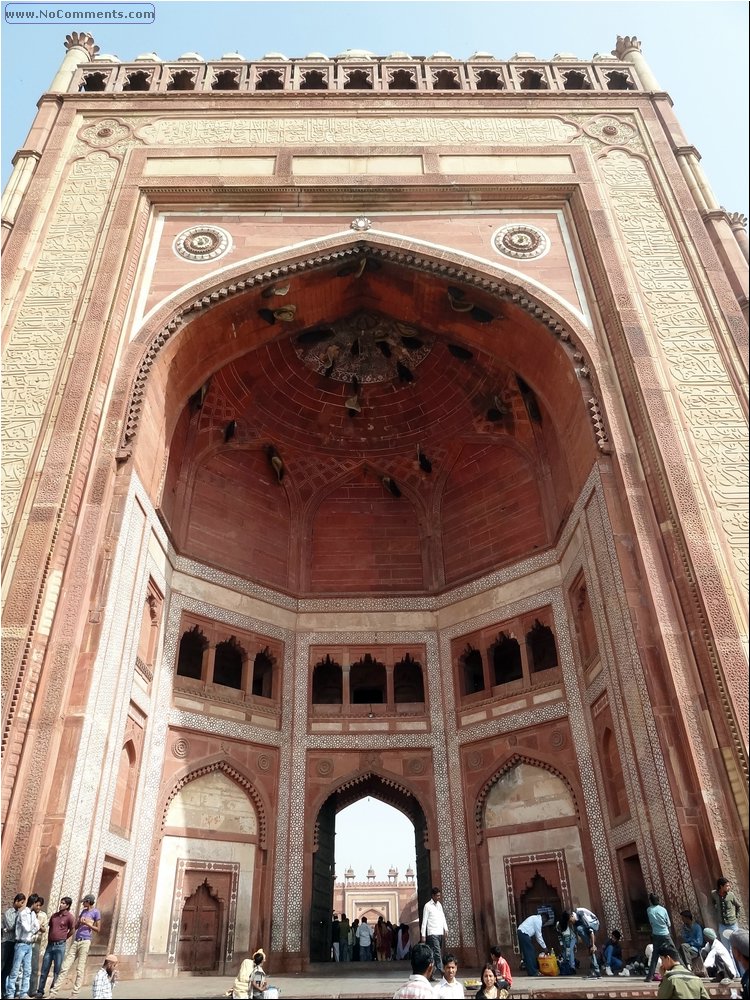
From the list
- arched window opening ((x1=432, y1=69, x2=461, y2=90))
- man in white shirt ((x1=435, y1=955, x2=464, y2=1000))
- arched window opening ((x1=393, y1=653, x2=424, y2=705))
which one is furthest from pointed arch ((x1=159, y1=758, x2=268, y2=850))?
arched window opening ((x1=432, y1=69, x2=461, y2=90))

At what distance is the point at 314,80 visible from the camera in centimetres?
1334

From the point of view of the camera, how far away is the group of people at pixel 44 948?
18.2ft

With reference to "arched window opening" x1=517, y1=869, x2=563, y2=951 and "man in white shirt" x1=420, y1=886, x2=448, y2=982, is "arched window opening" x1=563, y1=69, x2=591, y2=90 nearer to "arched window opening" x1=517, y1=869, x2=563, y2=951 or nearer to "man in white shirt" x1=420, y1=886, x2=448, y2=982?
"arched window opening" x1=517, y1=869, x2=563, y2=951

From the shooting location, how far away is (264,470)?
42.4 ft

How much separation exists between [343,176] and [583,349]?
453 centimetres

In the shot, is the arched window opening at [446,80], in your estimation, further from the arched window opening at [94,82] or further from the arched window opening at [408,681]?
the arched window opening at [408,681]

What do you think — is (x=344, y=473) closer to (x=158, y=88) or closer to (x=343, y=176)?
(x=343, y=176)

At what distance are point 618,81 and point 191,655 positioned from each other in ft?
37.9

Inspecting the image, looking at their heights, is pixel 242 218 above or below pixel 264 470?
above

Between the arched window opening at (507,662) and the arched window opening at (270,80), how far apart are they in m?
9.90

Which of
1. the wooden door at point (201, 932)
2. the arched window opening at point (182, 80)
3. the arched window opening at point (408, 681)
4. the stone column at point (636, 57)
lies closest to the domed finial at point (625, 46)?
the stone column at point (636, 57)

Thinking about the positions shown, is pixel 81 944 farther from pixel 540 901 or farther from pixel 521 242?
pixel 521 242

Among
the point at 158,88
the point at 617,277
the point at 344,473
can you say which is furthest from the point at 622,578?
the point at 158,88

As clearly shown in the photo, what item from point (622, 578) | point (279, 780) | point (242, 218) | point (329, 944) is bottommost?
point (329, 944)
